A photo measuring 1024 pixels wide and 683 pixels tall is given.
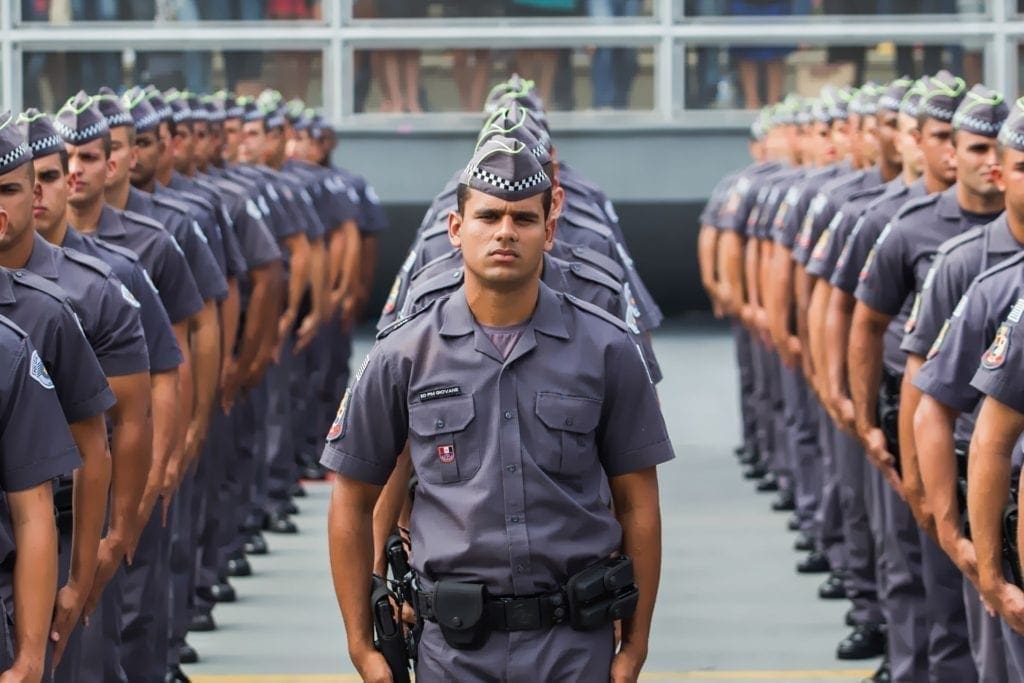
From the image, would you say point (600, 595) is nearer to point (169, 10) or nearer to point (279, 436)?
point (279, 436)

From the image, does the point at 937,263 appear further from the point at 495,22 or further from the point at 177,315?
the point at 495,22

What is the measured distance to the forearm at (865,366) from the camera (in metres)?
8.00

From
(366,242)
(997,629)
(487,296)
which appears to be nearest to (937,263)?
(997,629)

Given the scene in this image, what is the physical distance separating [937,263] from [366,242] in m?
9.89

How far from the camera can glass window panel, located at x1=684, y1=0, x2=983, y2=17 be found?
20172 millimetres

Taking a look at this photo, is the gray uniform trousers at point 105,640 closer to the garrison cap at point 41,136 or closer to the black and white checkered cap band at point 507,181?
the garrison cap at point 41,136

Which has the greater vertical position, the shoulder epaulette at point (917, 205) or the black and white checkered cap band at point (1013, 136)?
the black and white checkered cap band at point (1013, 136)

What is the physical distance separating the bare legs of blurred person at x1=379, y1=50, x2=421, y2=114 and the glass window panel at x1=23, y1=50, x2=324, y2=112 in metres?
0.58

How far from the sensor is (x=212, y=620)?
9.35 metres

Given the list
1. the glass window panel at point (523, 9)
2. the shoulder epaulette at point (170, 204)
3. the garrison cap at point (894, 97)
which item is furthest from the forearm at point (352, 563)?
the glass window panel at point (523, 9)

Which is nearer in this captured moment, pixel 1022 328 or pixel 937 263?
pixel 1022 328

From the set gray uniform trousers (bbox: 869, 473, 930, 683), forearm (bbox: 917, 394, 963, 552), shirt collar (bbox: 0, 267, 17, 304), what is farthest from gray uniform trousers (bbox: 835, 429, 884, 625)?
shirt collar (bbox: 0, 267, 17, 304)

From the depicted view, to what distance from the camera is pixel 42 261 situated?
5930 millimetres

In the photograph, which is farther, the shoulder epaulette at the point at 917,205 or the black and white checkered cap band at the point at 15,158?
the shoulder epaulette at the point at 917,205
